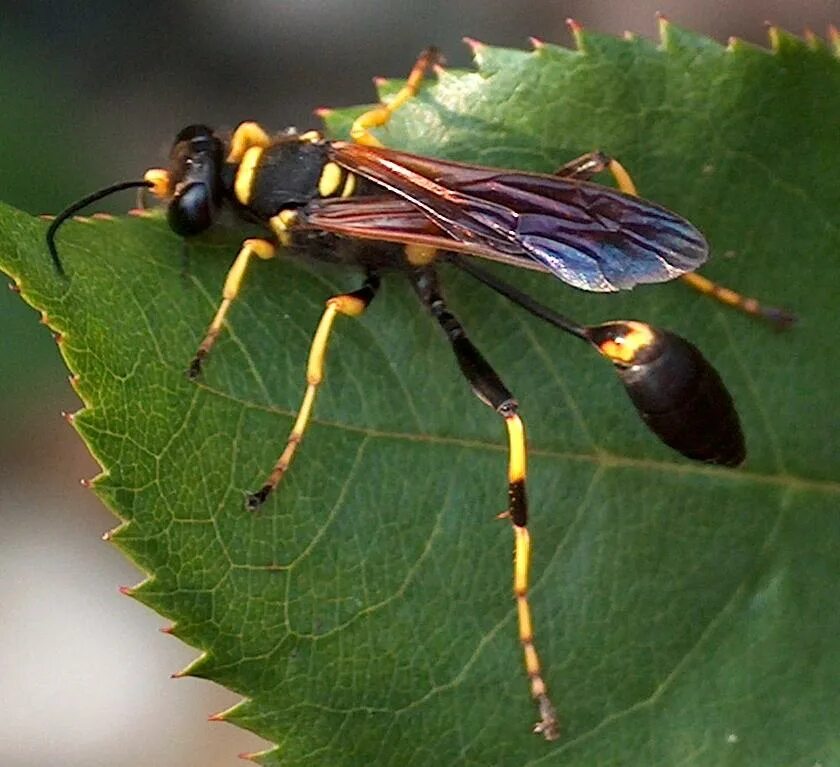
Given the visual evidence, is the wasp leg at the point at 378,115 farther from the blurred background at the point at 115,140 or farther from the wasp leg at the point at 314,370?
the blurred background at the point at 115,140

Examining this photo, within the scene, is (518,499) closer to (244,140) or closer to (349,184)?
(349,184)

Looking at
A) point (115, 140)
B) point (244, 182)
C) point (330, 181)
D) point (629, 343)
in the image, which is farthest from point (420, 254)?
point (115, 140)

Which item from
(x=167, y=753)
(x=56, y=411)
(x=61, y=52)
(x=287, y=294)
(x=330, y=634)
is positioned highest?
(x=61, y=52)

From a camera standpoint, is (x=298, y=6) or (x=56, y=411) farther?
(x=298, y=6)

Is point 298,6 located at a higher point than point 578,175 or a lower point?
higher

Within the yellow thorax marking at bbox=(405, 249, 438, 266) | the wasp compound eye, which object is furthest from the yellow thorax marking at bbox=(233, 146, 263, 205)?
the yellow thorax marking at bbox=(405, 249, 438, 266)

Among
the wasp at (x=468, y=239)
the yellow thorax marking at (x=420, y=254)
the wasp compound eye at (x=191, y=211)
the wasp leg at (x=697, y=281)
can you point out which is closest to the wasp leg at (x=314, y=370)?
the wasp at (x=468, y=239)

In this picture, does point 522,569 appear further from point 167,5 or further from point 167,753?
point 167,5

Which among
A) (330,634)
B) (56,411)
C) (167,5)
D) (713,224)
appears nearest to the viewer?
(330,634)

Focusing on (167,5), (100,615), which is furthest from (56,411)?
(167,5)
